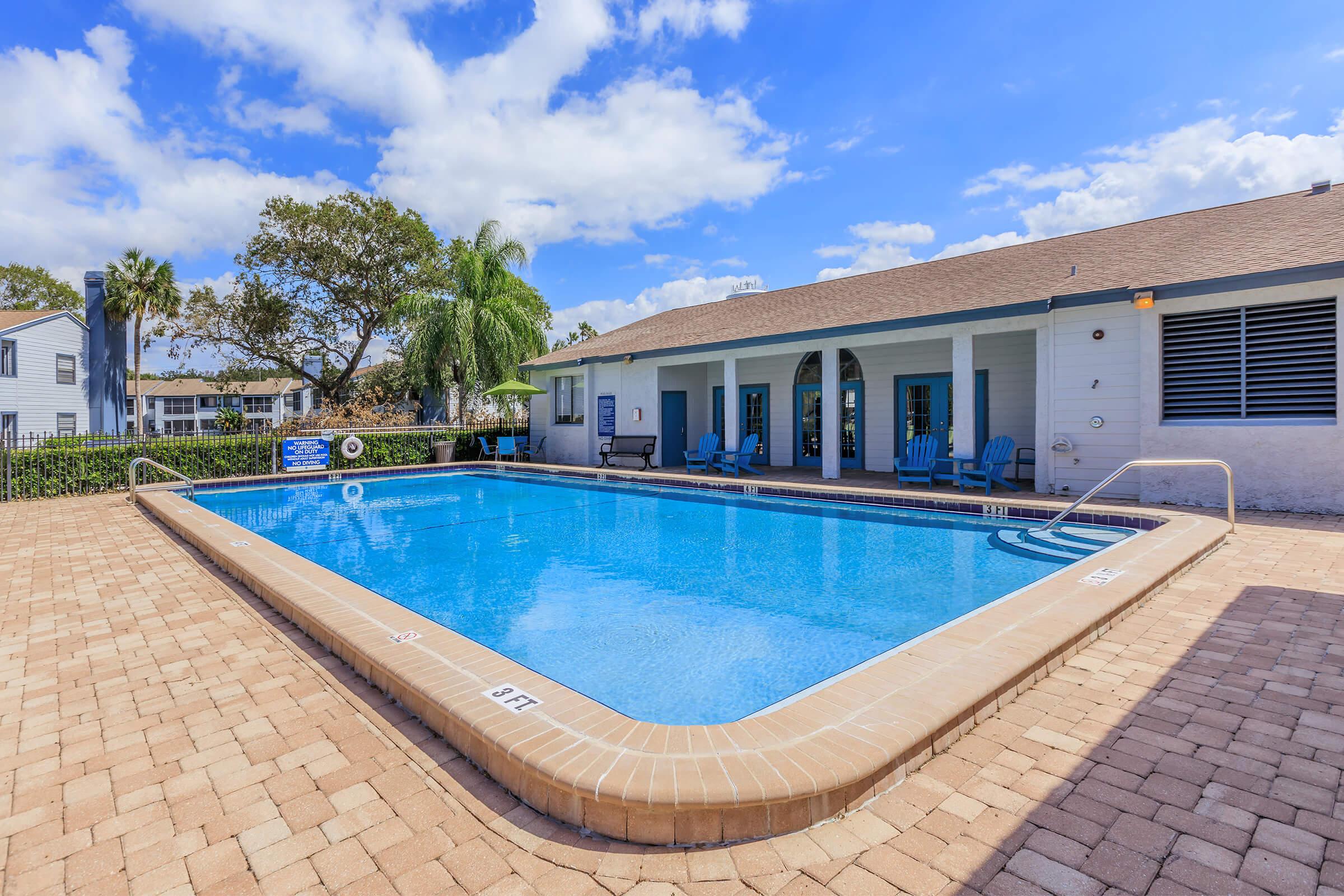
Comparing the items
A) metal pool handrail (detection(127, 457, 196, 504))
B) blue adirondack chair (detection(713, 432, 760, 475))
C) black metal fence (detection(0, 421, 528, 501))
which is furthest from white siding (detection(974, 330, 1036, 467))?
metal pool handrail (detection(127, 457, 196, 504))

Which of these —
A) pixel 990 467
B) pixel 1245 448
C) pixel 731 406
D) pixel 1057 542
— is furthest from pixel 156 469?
pixel 1245 448

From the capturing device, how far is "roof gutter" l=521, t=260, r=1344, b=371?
7551 mm

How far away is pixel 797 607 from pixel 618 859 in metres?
3.45

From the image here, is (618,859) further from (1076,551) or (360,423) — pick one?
(360,423)

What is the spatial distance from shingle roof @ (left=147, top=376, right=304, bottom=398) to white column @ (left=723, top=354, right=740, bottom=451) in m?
48.5

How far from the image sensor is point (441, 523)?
9.23 metres

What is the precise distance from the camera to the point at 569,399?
59.6 ft

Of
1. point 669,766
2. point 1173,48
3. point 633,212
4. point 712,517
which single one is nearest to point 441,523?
point 712,517

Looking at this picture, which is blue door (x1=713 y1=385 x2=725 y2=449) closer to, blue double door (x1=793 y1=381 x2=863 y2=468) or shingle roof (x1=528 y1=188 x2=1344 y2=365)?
shingle roof (x1=528 y1=188 x2=1344 y2=365)

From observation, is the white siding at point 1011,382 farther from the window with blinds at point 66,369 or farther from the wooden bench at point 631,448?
the window with blinds at point 66,369

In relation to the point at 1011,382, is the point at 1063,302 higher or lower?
higher

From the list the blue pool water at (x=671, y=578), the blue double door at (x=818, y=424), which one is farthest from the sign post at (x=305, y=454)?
the blue double door at (x=818, y=424)

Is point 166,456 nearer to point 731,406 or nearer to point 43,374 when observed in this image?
point 731,406

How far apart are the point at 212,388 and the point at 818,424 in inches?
2153
